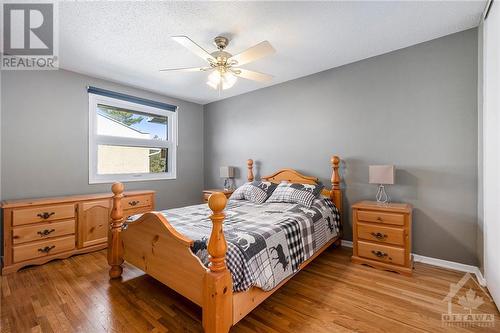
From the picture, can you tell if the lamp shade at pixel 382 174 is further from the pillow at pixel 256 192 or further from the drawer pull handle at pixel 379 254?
the pillow at pixel 256 192

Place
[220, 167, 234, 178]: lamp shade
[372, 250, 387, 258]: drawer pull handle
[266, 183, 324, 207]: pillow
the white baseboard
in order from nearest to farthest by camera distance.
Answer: the white baseboard, [372, 250, 387, 258]: drawer pull handle, [266, 183, 324, 207]: pillow, [220, 167, 234, 178]: lamp shade

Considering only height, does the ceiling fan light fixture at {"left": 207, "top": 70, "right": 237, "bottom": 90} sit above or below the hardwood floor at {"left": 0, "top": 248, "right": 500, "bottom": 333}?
above

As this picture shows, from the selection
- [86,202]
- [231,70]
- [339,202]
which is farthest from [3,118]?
[339,202]

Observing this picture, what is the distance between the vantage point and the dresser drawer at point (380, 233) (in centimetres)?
230

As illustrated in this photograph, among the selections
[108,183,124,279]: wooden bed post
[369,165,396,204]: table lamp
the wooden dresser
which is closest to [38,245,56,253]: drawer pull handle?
the wooden dresser

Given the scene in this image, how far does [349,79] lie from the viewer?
10.1ft

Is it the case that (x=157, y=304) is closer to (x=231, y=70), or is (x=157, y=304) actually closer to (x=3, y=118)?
(x=231, y=70)

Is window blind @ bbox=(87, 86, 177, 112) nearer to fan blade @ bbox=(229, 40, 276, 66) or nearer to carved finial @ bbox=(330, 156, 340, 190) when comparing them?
fan blade @ bbox=(229, 40, 276, 66)

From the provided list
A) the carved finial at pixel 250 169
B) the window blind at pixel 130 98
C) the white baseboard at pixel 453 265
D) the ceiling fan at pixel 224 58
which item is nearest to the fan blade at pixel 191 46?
the ceiling fan at pixel 224 58

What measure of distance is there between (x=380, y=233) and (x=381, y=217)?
0.58 ft

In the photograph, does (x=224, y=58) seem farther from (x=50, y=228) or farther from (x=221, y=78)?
(x=50, y=228)

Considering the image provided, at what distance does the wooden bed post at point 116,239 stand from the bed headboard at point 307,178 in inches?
87.8

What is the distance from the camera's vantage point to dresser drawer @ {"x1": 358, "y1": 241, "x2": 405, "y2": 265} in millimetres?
2303

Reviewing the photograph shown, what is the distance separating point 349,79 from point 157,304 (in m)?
3.40
